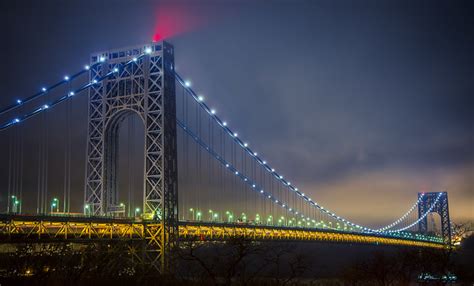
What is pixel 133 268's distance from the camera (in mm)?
54375

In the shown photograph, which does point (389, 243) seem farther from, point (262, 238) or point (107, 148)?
point (107, 148)

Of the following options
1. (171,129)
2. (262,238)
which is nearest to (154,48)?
(171,129)

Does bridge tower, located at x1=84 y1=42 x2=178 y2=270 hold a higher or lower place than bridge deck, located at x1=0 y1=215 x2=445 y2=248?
higher

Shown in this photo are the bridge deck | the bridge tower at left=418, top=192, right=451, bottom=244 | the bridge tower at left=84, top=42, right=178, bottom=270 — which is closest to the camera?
the bridge deck

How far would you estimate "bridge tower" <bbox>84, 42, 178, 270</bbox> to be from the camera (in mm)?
57469

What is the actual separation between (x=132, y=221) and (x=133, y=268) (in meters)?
4.35

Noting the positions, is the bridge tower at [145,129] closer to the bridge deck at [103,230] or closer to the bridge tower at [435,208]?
the bridge deck at [103,230]

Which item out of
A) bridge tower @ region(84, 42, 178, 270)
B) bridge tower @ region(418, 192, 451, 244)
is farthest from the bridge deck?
bridge tower @ region(418, 192, 451, 244)

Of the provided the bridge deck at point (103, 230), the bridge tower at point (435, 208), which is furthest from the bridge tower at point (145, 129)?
the bridge tower at point (435, 208)

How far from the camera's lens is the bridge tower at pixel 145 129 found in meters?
Result: 57.5

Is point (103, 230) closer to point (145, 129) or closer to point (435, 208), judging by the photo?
point (145, 129)

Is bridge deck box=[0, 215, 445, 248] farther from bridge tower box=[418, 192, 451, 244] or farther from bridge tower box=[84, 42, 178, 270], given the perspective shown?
bridge tower box=[418, 192, 451, 244]

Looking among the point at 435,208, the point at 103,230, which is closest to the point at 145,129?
the point at 103,230

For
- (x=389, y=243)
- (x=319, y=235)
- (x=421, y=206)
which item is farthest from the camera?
(x=421, y=206)
